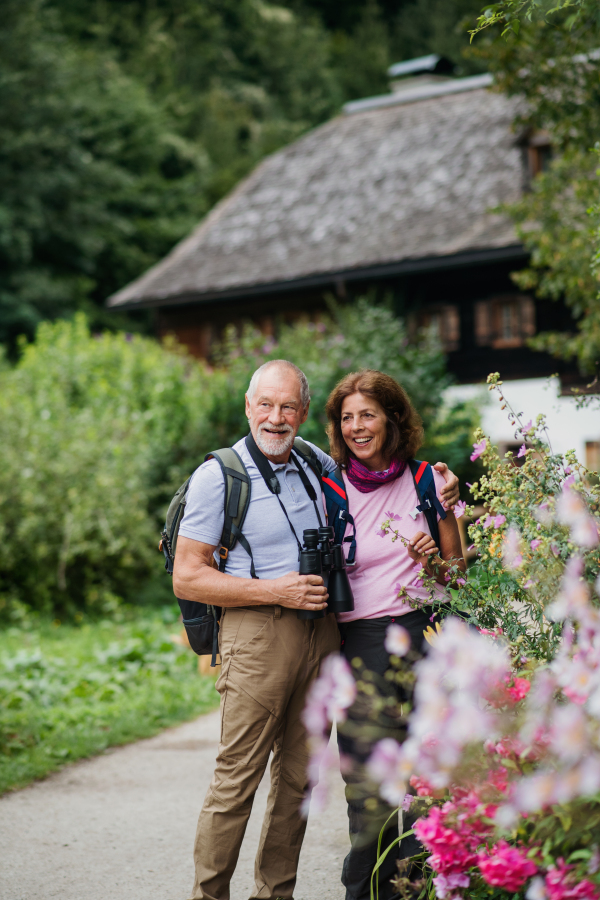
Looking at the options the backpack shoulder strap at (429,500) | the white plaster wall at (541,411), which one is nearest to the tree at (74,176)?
the white plaster wall at (541,411)

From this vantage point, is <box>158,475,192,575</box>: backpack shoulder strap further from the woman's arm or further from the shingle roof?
the shingle roof

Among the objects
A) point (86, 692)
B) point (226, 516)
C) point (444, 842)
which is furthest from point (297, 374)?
point (86, 692)

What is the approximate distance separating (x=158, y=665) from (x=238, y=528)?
5086mm

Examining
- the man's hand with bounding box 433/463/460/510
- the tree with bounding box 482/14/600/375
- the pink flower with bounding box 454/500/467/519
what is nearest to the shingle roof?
the tree with bounding box 482/14/600/375

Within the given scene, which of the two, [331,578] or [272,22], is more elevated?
[272,22]

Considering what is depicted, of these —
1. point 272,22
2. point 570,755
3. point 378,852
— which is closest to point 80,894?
point 378,852

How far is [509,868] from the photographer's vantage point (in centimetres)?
212

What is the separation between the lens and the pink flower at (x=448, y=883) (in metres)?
2.38

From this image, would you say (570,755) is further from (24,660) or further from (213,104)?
(213,104)

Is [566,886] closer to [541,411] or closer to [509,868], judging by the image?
[509,868]

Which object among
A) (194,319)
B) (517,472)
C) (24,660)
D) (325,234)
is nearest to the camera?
(517,472)

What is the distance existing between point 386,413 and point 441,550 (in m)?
0.50

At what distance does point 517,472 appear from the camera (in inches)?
115

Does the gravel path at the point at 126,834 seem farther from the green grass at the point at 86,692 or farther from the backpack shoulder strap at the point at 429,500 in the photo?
the backpack shoulder strap at the point at 429,500
